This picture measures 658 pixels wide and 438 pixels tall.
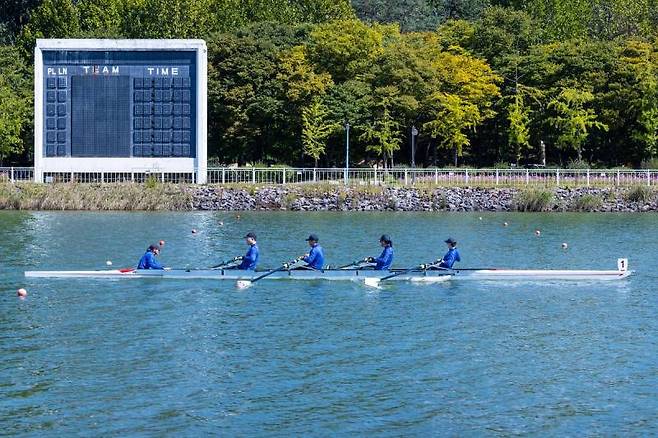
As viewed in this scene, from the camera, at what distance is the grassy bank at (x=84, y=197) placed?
68438 mm

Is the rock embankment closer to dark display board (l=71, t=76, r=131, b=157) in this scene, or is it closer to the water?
dark display board (l=71, t=76, r=131, b=157)

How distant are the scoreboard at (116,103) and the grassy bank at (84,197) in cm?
128

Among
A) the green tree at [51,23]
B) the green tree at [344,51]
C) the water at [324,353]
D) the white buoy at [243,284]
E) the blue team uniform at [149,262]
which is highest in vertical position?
the green tree at [51,23]

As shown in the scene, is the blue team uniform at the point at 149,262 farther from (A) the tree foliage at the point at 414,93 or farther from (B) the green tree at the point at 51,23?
(B) the green tree at the point at 51,23

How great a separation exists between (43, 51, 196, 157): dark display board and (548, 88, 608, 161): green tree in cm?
2766

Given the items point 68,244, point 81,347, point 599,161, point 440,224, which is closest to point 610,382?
point 81,347

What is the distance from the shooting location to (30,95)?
86.7 m

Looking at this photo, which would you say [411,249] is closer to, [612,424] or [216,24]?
[612,424]

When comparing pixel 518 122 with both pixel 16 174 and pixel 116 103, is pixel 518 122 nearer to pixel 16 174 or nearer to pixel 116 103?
pixel 116 103

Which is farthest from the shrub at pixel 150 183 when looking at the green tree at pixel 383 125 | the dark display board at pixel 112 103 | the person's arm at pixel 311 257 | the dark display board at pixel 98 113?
the person's arm at pixel 311 257

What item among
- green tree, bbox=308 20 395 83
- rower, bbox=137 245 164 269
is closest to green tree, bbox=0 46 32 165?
green tree, bbox=308 20 395 83

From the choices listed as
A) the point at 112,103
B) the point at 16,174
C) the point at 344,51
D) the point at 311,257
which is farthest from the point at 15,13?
the point at 311,257

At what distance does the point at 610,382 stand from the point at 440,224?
3614 cm

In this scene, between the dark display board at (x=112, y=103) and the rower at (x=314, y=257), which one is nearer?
the rower at (x=314, y=257)
